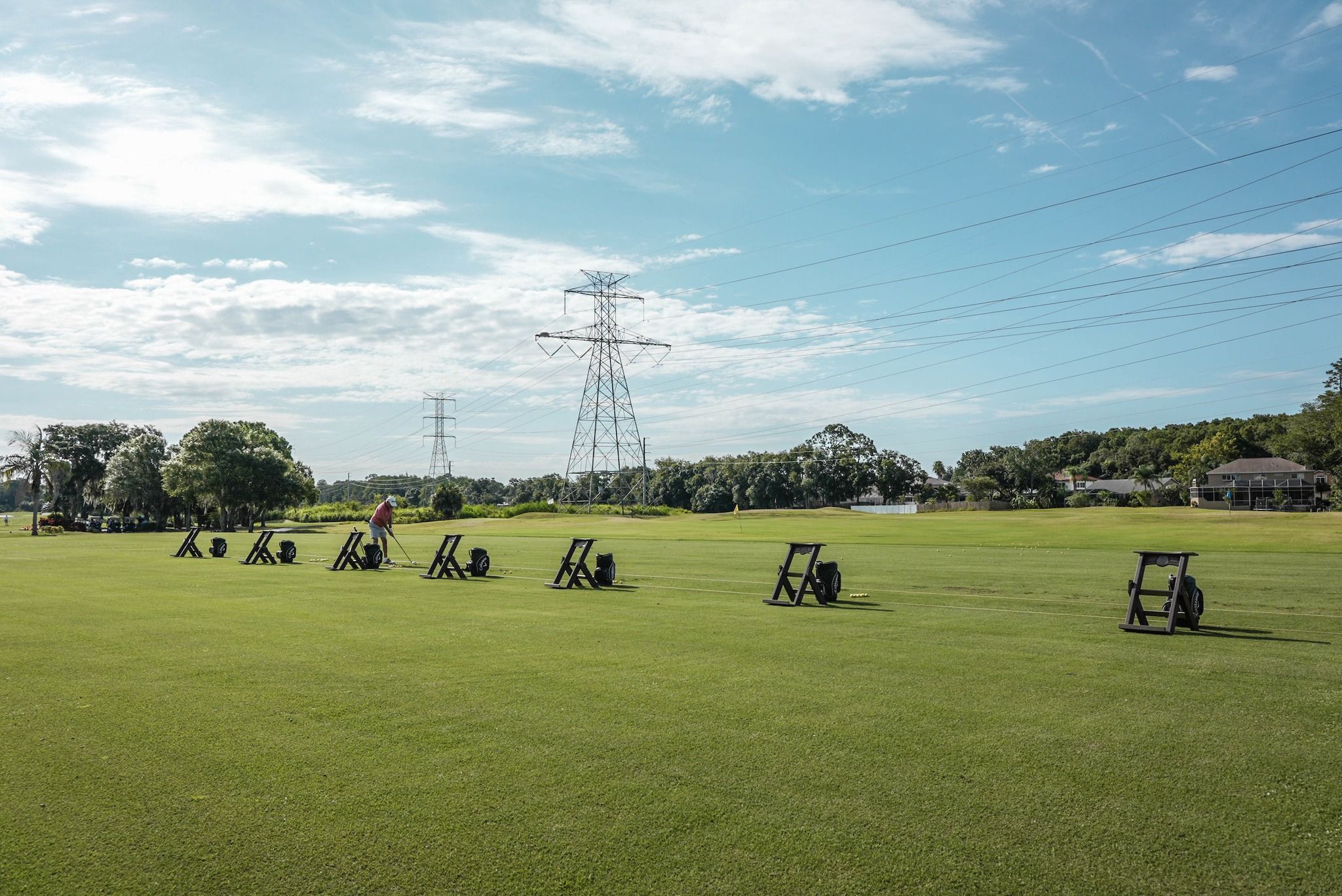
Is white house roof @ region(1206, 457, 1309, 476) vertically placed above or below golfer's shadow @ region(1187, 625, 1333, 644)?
above

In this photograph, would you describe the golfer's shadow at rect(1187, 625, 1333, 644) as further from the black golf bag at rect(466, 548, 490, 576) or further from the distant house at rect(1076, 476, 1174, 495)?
the distant house at rect(1076, 476, 1174, 495)

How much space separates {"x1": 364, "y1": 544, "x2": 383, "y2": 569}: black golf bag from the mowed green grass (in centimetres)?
1175

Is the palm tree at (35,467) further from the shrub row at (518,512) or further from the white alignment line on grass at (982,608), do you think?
the white alignment line on grass at (982,608)

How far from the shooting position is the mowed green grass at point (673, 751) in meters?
4.99

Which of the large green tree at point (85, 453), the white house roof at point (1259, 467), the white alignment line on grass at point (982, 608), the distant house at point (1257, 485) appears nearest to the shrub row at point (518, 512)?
the large green tree at point (85, 453)

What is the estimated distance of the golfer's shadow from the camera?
12.2 metres

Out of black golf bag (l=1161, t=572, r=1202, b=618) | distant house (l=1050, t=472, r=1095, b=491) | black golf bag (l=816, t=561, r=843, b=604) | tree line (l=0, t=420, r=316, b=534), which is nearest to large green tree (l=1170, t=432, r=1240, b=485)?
distant house (l=1050, t=472, r=1095, b=491)

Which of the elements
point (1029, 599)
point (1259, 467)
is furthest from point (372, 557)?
point (1259, 467)

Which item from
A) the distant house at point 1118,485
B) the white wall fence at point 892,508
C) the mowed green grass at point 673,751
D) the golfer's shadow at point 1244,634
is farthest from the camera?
the distant house at point 1118,485

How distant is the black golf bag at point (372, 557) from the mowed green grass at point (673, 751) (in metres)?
11.7

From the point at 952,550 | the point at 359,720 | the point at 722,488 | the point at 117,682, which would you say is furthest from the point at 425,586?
the point at 722,488

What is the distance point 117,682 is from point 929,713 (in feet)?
27.6

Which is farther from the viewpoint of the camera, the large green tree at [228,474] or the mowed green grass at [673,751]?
the large green tree at [228,474]

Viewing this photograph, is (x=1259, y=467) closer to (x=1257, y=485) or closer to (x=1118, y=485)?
(x=1257, y=485)
